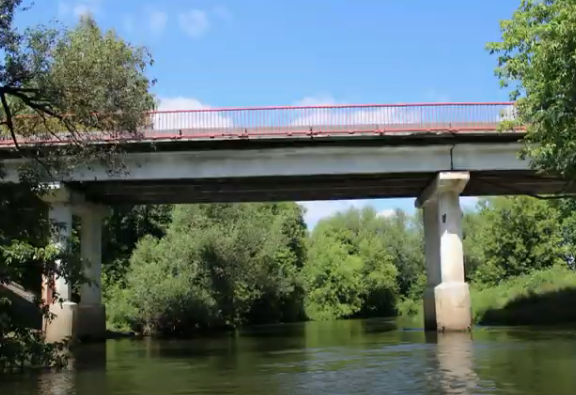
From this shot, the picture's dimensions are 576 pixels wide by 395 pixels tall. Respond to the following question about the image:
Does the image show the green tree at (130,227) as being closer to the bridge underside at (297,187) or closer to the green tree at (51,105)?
the bridge underside at (297,187)

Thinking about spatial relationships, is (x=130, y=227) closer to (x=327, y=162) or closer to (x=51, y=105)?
(x=327, y=162)

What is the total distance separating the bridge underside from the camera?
118 ft

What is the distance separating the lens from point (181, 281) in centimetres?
4309

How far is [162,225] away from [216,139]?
26281 millimetres

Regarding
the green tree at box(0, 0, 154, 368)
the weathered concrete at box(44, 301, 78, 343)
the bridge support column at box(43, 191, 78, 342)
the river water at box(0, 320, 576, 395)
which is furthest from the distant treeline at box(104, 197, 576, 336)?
the green tree at box(0, 0, 154, 368)

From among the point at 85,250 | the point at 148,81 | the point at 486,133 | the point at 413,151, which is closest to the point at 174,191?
the point at 85,250

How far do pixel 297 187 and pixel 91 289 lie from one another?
511 inches

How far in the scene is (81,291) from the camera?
39188mm

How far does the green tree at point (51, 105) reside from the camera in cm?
1761

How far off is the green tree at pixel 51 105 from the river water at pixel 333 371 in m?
2.74

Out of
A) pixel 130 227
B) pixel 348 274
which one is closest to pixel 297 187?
pixel 130 227

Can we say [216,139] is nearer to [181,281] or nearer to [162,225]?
[181,281]

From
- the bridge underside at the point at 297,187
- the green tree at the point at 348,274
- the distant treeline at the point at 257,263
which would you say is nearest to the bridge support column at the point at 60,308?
the bridge underside at the point at 297,187

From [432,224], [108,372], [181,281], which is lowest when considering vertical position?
[108,372]
